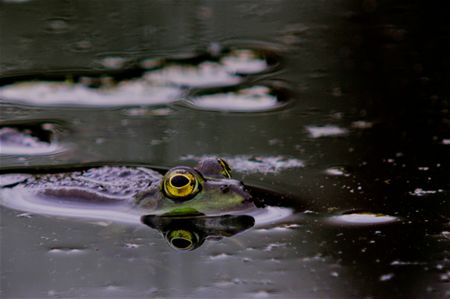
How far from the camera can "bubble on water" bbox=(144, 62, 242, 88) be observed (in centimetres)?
448

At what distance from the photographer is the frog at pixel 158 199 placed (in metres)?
3.02

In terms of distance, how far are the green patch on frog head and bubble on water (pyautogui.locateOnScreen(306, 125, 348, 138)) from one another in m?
0.79

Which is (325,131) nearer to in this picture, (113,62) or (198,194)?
(198,194)

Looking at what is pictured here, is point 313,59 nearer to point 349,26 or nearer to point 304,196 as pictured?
point 349,26

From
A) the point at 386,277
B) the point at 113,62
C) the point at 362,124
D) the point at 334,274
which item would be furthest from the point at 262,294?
the point at 113,62

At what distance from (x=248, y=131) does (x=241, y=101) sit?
384 mm

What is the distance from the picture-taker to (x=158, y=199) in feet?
10.3

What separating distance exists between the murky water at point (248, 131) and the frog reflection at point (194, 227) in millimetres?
26

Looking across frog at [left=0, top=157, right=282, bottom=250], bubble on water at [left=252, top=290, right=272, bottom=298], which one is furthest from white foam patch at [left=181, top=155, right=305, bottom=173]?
bubble on water at [left=252, top=290, right=272, bottom=298]

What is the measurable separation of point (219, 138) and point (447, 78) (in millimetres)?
1274

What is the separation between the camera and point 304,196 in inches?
126

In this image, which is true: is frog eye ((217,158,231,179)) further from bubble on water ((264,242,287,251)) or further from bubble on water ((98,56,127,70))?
bubble on water ((98,56,127,70))

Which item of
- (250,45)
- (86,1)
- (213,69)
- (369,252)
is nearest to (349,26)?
(250,45)

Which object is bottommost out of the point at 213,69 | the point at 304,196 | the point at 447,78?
the point at 304,196
